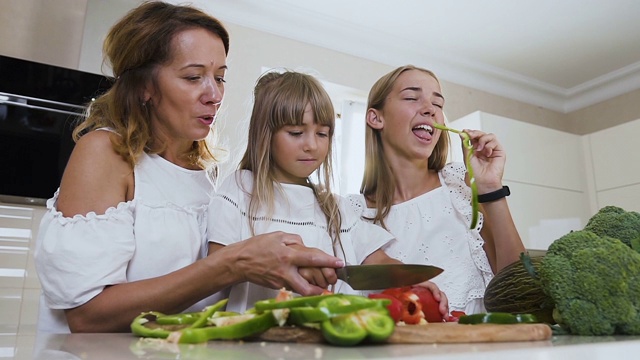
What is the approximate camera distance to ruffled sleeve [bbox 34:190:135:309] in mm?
797

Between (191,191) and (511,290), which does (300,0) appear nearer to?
(191,191)

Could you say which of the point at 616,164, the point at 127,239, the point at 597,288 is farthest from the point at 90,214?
the point at 616,164

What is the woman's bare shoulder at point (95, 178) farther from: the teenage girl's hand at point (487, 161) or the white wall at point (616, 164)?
the white wall at point (616, 164)

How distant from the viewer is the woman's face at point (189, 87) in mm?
1025

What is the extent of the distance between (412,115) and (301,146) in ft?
1.39

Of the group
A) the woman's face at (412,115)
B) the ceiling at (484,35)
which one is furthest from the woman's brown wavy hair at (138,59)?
the ceiling at (484,35)

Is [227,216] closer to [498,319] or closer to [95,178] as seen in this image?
[95,178]

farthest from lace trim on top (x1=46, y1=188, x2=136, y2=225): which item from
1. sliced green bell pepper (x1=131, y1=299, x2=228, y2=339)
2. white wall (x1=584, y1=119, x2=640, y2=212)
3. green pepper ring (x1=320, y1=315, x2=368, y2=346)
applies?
white wall (x1=584, y1=119, x2=640, y2=212)

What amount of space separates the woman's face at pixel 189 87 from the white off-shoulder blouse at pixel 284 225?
0.51 ft

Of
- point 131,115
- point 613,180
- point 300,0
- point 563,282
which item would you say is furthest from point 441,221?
point 613,180

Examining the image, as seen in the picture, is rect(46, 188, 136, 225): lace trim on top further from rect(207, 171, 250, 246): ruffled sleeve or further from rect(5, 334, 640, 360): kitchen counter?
rect(5, 334, 640, 360): kitchen counter

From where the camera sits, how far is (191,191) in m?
1.08

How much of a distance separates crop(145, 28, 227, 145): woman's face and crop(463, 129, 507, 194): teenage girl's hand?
66cm

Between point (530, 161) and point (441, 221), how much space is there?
2319 mm
